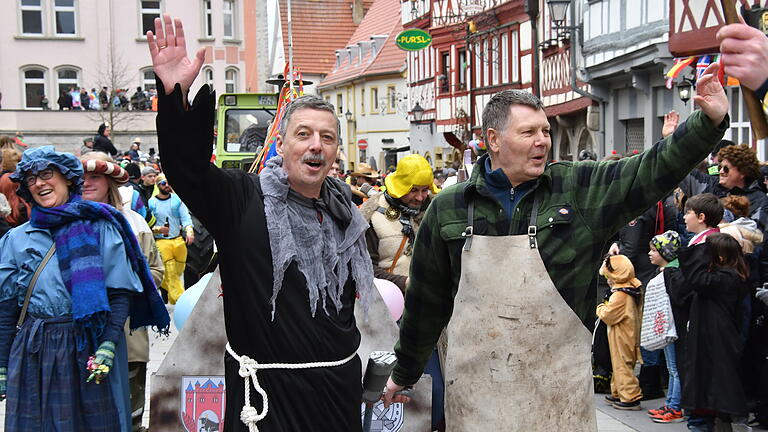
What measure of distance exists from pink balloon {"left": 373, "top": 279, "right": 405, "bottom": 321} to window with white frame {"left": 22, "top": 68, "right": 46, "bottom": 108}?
151 feet

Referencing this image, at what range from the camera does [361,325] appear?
5152 mm

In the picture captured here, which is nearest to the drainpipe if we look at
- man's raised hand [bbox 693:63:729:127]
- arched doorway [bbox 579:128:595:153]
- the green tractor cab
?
arched doorway [bbox 579:128:595:153]

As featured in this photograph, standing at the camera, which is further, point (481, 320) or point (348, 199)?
point (348, 199)

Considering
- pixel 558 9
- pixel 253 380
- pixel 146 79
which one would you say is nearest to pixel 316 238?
pixel 253 380

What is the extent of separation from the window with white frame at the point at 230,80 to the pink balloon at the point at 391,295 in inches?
1810

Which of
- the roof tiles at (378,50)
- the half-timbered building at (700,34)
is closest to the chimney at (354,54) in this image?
the roof tiles at (378,50)

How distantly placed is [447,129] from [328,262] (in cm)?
3203

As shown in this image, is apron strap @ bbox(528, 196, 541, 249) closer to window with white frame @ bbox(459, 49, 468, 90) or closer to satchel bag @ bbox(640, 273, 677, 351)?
satchel bag @ bbox(640, 273, 677, 351)

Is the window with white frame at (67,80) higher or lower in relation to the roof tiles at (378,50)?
lower

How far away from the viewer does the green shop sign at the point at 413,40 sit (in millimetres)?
22000

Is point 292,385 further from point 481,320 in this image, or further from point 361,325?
point 361,325

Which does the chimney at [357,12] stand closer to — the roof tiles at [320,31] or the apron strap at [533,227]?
the roof tiles at [320,31]

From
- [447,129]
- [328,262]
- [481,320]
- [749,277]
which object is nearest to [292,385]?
[328,262]

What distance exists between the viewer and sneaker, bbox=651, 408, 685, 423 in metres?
7.62
